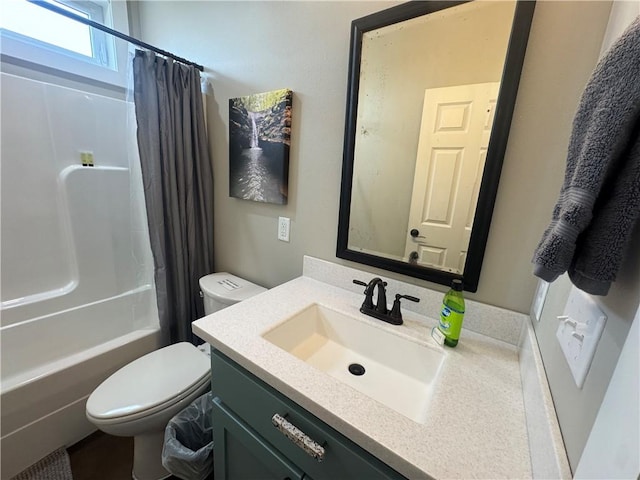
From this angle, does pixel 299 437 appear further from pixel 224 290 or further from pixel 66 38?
pixel 66 38

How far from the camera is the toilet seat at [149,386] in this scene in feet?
3.17

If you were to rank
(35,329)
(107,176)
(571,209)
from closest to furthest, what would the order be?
(571,209)
(35,329)
(107,176)

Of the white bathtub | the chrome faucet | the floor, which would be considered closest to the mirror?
the chrome faucet

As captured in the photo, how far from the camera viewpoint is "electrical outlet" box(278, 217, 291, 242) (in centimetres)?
129

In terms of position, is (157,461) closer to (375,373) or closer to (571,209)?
(375,373)

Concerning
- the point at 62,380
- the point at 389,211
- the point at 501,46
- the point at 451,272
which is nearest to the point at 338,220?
the point at 389,211

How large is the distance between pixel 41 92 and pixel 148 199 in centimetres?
83

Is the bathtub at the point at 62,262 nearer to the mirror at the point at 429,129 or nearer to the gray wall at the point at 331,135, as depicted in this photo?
the gray wall at the point at 331,135

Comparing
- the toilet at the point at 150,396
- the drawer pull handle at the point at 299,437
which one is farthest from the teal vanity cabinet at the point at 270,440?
the toilet at the point at 150,396

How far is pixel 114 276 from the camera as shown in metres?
1.74

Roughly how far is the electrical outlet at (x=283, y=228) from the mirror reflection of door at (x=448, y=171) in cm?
59

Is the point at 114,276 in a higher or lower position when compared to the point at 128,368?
higher

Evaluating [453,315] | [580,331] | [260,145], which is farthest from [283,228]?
[580,331]

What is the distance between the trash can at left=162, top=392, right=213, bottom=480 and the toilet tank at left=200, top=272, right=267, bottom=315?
1.35 feet
